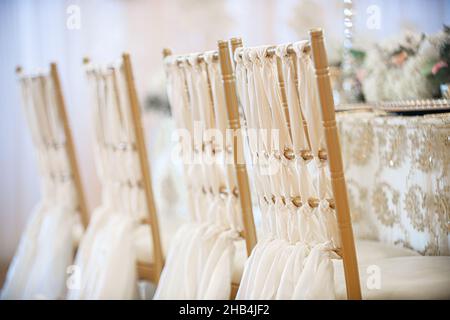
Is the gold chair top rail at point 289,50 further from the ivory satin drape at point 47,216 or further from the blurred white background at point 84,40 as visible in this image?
the blurred white background at point 84,40

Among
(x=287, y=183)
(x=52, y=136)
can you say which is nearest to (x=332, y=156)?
(x=287, y=183)

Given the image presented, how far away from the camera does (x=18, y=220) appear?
4.37 metres

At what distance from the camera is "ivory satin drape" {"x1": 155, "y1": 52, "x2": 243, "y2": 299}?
2.05 meters

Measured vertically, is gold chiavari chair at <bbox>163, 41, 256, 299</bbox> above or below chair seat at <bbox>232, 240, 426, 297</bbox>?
above

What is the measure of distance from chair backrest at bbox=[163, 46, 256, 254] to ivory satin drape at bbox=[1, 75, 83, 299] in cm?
72

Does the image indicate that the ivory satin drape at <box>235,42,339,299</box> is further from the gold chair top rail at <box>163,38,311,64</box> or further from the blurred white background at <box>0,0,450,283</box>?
the blurred white background at <box>0,0,450,283</box>

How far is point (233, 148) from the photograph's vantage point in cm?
198

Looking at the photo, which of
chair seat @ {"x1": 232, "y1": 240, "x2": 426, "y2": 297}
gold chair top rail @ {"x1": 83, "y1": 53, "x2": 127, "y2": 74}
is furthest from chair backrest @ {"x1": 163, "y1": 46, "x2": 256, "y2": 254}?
gold chair top rail @ {"x1": 83, "y1": 53, "x2": 127, "y2": 74}

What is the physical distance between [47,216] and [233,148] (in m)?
1.12

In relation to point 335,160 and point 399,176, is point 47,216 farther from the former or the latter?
point 335,160

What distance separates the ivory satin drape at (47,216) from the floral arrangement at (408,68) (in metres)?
1.17

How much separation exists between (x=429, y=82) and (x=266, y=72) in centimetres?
77

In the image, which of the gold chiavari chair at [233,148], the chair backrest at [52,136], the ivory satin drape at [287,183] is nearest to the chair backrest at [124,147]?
the chair backrest at [52,136]
